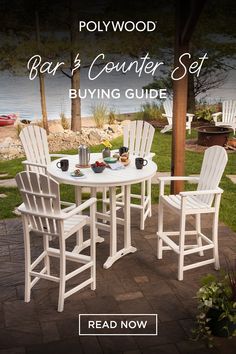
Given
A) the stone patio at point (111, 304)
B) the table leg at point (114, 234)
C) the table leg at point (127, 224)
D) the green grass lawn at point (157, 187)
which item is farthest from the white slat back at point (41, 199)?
the green grass lawn at point (157, 187)

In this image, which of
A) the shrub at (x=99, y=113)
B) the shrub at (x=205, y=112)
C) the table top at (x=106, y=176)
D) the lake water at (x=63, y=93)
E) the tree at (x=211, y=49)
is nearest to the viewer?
the table top at (x=106, y=176)

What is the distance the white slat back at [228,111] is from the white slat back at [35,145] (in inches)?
222

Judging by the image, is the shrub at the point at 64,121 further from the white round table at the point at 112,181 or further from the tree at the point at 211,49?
the white round table at the point at 112,181

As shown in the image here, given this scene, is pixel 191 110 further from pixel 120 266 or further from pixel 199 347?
pixel 199 347

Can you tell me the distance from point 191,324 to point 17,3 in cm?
866

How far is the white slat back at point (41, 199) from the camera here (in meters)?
2.71

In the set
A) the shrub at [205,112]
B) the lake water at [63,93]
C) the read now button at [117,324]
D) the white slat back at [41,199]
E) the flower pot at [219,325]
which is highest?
the lake water at [63,93]

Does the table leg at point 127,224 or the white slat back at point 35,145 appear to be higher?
the white slat back at point 35,145

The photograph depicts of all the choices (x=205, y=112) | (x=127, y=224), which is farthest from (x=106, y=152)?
(x=205, y=112)

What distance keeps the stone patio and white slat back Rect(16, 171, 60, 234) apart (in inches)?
21.7

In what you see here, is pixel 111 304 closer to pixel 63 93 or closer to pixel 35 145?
pixel 35 145

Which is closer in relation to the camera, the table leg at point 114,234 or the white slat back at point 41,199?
the white slat back at point 41,199

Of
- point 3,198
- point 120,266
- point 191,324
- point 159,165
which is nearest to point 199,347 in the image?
point 191,324

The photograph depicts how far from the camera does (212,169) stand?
349 cm
